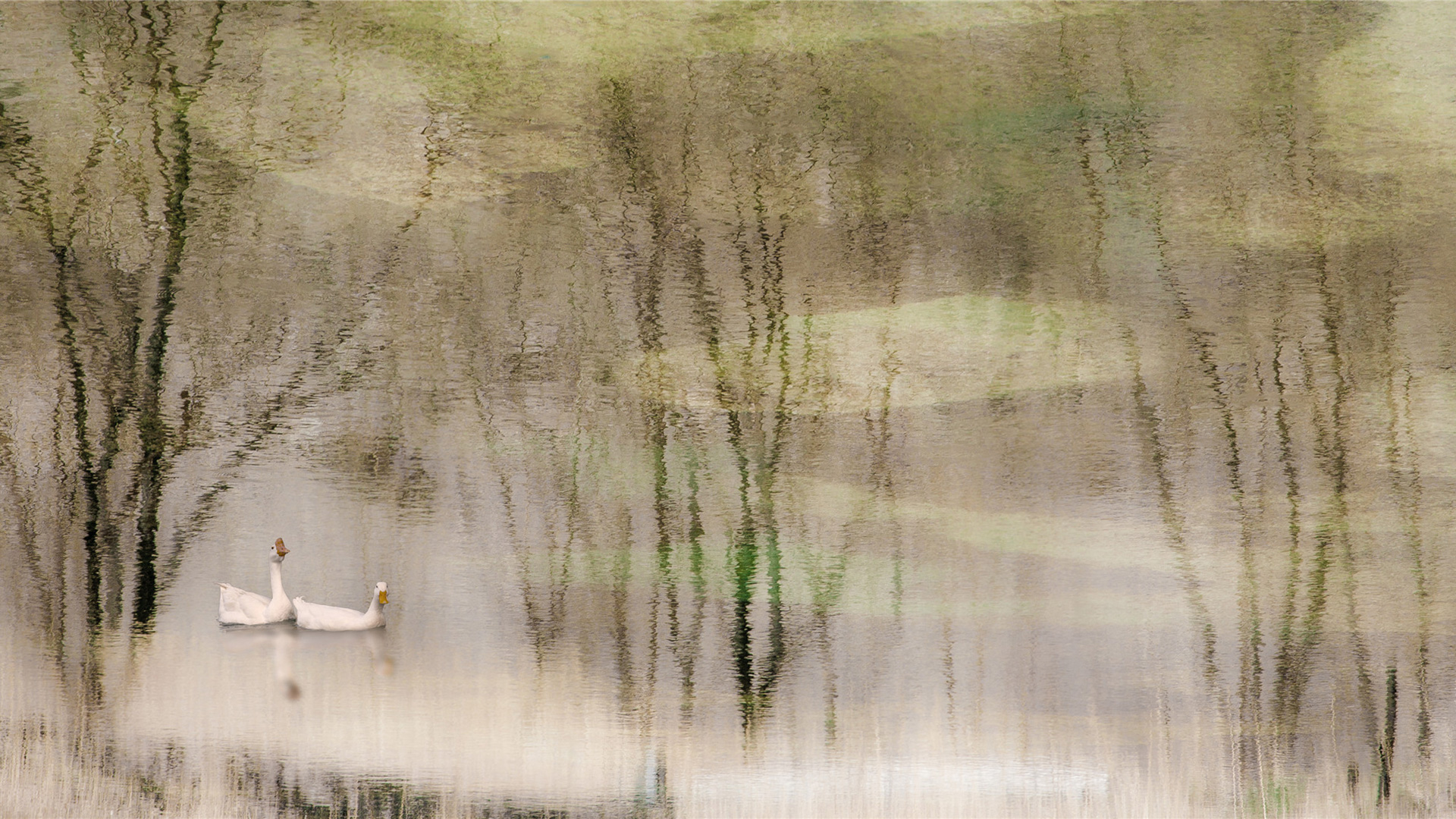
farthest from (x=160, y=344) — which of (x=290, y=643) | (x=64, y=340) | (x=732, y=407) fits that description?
(x=732, y=407)

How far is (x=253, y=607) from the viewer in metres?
1.93

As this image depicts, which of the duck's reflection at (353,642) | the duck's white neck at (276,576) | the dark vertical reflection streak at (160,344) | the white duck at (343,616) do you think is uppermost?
the dark vertical reflection streak at (160,344)

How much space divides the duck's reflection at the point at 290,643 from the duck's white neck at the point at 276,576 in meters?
0.06

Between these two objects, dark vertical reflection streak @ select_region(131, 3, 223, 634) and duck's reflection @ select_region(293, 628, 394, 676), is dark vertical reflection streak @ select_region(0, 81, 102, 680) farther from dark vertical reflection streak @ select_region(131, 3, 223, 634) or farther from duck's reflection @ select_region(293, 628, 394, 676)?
duck's reflection @ select_region(293, 628, 394, 676)

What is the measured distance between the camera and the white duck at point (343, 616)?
76.1 inches

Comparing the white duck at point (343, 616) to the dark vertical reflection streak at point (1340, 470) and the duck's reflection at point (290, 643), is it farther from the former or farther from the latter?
the dark vertical reflection streak at point (1340, 470)

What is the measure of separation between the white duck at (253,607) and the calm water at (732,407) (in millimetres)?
25

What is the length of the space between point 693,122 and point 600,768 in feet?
4.07

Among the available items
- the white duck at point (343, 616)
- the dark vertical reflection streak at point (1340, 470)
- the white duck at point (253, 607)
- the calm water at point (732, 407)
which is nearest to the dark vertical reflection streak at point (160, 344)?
the calm water at point (732, 407)

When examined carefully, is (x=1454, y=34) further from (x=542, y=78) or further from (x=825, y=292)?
(x=542, y=78)

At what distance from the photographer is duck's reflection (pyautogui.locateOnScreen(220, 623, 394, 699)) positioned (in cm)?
192

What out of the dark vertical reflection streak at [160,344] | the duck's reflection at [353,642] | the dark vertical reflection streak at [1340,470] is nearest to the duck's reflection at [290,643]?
the duck's reflection at [353,642]

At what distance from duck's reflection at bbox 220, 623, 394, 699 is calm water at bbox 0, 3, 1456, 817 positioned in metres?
0.01

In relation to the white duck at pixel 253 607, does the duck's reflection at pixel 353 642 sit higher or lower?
lower
